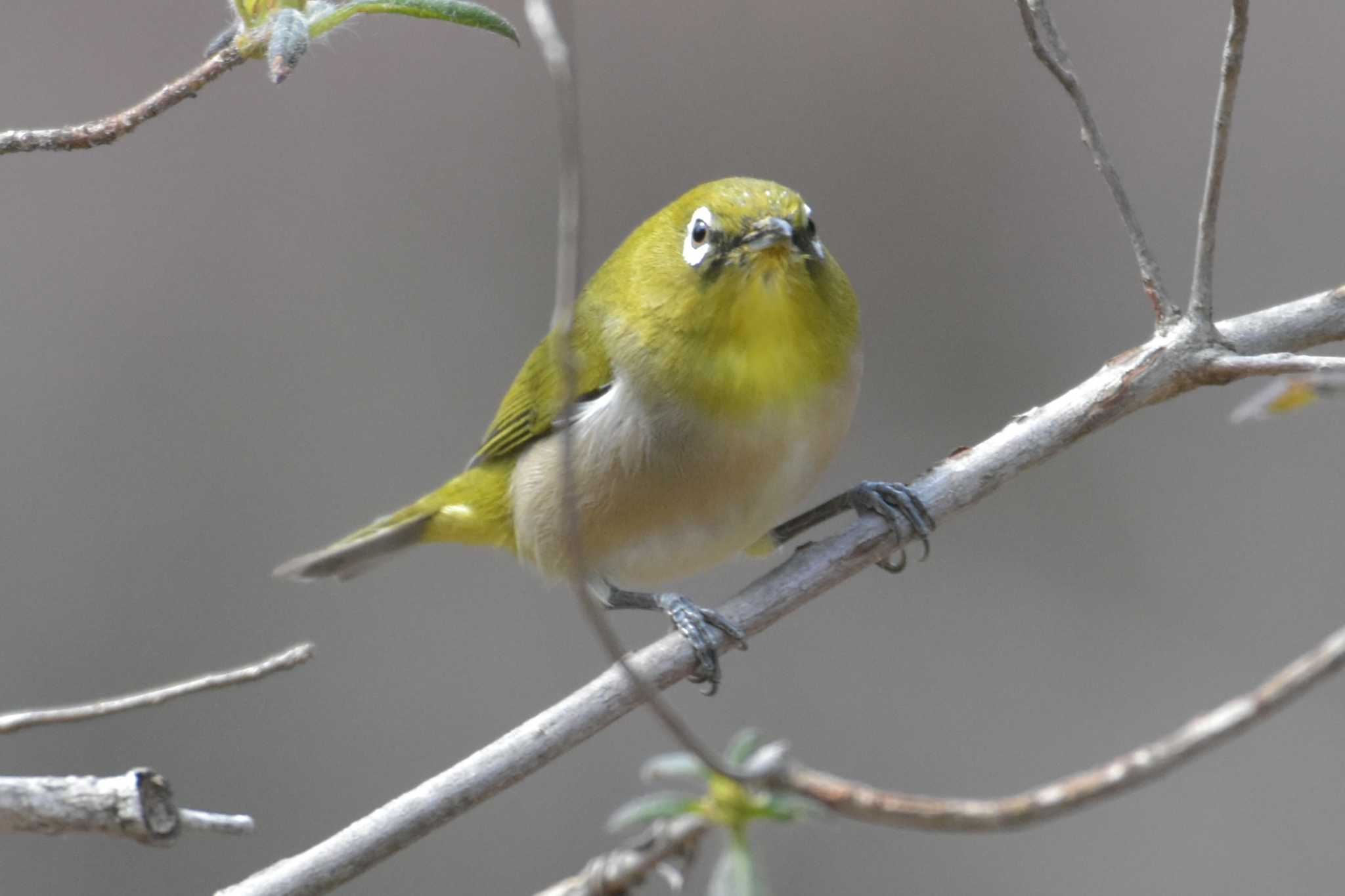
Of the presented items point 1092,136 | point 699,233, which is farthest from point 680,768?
point 699,233

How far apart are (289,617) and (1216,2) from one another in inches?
171

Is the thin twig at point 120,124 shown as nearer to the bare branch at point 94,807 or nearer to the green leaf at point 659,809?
the bare branch at point 94,807

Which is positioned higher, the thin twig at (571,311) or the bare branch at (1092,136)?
the bare branch at (1092,136)

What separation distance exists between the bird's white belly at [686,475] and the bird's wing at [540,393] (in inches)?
3.7

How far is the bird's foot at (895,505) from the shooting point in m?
2.97

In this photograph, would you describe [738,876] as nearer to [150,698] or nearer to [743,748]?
[743,748]

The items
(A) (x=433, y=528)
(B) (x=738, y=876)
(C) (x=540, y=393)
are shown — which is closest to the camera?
(B) (x=738, y=876)

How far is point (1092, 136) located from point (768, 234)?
76 cm

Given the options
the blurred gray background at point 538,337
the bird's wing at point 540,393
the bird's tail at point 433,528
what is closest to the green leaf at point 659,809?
the bird's wing at point 540,393

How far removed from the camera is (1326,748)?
5297 millimetres

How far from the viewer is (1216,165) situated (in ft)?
8.07

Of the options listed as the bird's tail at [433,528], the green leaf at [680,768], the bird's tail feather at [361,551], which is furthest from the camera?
the bird's tail feather at [361,551]

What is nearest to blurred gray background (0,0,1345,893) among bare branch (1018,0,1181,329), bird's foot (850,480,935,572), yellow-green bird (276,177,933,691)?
yellow-green bird (276,177,933,691)

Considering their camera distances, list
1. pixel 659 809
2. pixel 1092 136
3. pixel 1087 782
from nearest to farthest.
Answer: pixel 1087 782 → pixel 659 809 → pixel 1092 136
